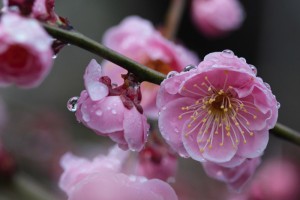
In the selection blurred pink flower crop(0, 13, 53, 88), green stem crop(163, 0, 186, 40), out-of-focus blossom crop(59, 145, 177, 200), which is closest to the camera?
blurred pink flower crop(0, 13, 53, 88)

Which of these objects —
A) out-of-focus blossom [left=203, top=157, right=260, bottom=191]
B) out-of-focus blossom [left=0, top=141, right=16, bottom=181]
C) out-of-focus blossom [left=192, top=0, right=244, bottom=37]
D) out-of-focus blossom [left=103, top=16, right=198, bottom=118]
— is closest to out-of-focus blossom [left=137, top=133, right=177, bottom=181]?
out-of-focus blossom [left=203, top=157, right=260, bottom=191]

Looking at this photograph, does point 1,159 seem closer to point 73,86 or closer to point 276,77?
point 73,86

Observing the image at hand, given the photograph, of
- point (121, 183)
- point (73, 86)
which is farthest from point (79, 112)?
point (73, 86)

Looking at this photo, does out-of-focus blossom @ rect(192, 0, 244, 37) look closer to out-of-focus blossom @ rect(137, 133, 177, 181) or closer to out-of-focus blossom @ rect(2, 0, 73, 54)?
out-of-focus blossom @ rect(137, 133, 177, 181)

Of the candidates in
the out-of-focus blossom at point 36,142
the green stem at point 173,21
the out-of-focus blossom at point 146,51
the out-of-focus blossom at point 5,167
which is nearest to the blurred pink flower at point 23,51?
the out-of-focus blossom at point 146,51

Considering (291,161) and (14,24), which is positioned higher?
(14,24)

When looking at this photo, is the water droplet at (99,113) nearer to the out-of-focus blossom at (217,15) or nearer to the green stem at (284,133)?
the green stem at (284,133)

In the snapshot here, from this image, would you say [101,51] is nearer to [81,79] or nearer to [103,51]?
[103,51]
